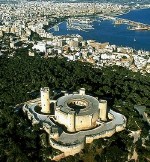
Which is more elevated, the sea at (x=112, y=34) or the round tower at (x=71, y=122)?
the round tower at (x=71, y=122)

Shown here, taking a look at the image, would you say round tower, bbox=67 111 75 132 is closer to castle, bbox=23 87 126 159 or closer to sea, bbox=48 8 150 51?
castle, bbox=23 87 126 159

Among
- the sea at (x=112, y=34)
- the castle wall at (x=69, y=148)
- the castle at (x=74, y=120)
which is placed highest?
the castle at (x=74, y=120)

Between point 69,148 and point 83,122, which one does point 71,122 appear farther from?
point 69,148

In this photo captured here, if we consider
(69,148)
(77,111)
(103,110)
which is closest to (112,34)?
(103,110)

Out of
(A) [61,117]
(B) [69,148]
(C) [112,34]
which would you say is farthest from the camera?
(C) [112,34]

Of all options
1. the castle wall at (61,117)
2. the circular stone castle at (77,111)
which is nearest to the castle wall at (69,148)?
the circular stone castle at (77,111)

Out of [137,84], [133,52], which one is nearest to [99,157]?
[137,84]

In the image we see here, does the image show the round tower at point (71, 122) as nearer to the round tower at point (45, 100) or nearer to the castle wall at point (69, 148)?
the castle wall at point (69, 148)

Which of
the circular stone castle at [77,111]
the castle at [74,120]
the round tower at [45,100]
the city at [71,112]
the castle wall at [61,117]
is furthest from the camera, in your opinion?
the round tower at [45,100]
